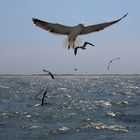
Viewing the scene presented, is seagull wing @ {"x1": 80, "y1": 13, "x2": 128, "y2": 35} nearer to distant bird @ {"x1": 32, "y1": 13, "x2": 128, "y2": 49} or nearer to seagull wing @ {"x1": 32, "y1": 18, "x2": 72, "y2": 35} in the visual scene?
distant bird @ {"x1": 32, "y1": 13, "x2": 128, "y2": 49}

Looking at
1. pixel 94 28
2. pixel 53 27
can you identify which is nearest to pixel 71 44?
pixel 53 27

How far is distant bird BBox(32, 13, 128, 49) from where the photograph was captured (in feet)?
28.8

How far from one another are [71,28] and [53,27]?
1.73 ft

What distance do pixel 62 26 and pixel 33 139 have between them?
58.0 ft

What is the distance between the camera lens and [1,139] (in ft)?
85.7

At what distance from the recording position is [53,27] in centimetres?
895

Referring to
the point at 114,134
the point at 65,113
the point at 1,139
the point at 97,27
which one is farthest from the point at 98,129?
the point at 97,27

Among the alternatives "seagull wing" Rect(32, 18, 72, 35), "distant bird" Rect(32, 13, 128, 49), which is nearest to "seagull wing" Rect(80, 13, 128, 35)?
"distant bird" Rect(32, 13, 128, 49)

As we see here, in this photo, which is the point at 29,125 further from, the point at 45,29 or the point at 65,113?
→ the point at 45,29

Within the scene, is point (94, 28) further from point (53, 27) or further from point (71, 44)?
point (53, 27)

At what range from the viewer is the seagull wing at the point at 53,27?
344 inches

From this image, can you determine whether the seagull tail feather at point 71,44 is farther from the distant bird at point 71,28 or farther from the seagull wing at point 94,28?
the seagull wing at point 94,28

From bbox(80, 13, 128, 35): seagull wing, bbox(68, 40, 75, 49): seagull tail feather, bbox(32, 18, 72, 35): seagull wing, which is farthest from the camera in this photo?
bbox(80, 13, 128, 35): seagull wing

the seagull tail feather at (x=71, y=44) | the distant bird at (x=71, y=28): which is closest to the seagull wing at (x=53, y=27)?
the distant bird at (x=71, y=28)
